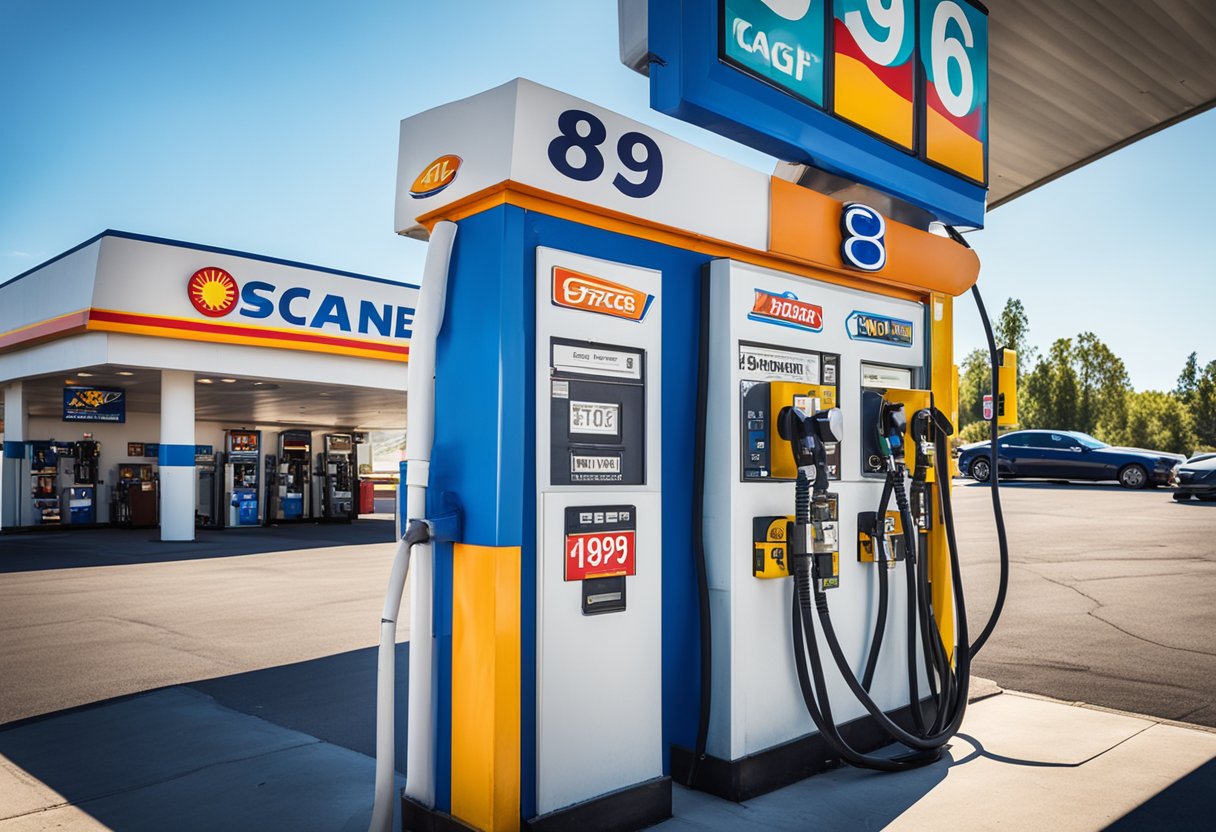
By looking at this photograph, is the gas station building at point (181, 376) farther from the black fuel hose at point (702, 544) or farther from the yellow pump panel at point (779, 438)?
the yellow pump panel at point (779, 438)

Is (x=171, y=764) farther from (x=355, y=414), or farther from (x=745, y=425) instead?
(x=355, y=414)

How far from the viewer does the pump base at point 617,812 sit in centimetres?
352

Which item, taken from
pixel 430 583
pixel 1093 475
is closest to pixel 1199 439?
pixel 1093 475

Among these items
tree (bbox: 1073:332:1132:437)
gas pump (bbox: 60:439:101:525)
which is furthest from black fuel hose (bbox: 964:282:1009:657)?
tree (bbox: 1073:332:1132:437)

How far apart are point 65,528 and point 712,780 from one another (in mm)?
22691

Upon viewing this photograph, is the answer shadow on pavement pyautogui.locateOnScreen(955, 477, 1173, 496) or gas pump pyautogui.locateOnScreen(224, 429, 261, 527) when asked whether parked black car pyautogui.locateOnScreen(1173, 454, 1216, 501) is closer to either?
shadow on pavement pyautogui.locateOnScreen(955, 477, 1173, 496)

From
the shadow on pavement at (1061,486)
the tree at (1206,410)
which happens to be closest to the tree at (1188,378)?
the tree at (1206,410)

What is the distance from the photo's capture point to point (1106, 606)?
8.77m

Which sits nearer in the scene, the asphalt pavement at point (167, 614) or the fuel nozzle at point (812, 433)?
the fuel nozzle at point (812, 433)

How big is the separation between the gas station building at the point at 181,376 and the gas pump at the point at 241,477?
35 millimetres

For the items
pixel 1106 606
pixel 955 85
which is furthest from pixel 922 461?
pixel 1106 606

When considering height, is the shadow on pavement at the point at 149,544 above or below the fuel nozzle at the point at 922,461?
below

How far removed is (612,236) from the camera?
156 inches

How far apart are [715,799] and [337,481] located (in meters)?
23.2
